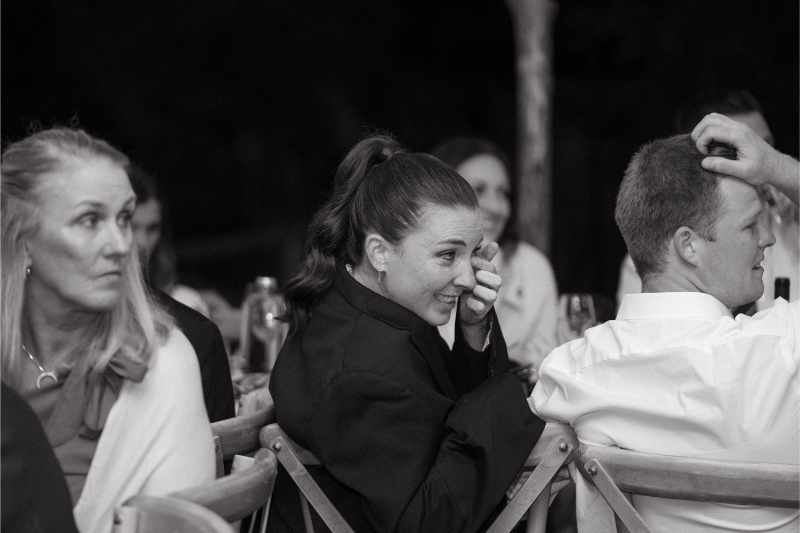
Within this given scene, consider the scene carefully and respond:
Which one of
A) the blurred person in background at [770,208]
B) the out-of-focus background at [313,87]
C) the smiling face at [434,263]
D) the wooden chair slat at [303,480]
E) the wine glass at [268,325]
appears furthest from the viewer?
the out-of-focus background at [313,87]

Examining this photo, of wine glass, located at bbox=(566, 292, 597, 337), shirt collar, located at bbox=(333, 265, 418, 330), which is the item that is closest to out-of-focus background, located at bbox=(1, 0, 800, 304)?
wine glass, located at bbox=(566, 292, 597, 337)

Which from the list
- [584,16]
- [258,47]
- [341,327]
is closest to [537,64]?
[584,16]

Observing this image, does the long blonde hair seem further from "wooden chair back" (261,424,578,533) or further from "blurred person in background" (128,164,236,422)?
"wooden chair back" (261,424,578,533)

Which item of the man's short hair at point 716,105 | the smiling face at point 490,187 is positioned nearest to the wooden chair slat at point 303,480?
the man's short hair at point 716,105

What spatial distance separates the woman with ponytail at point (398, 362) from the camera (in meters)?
2.17

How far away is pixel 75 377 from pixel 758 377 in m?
1.49

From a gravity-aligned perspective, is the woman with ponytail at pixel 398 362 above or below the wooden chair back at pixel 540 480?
above

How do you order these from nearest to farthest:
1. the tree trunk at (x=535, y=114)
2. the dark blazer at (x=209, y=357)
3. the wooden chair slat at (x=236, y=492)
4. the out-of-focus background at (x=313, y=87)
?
the wooden chair slat at (x=236, y=492) < the dark blazer at (x=209, y=357) < the tree trunk at (x=535, y=114) < the out-of-focus background at (x=313, y=87)

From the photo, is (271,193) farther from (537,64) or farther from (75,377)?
(75,377)

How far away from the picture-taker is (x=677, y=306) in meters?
2.32

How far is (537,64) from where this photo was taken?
6789 millimetres

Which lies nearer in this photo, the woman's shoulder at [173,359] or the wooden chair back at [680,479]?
the wooden chair back at [680,479]

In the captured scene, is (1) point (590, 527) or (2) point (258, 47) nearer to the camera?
(1) point (590, 527)

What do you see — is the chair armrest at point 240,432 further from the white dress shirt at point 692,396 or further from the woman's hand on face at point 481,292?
the white dress shirt at point 692,396
